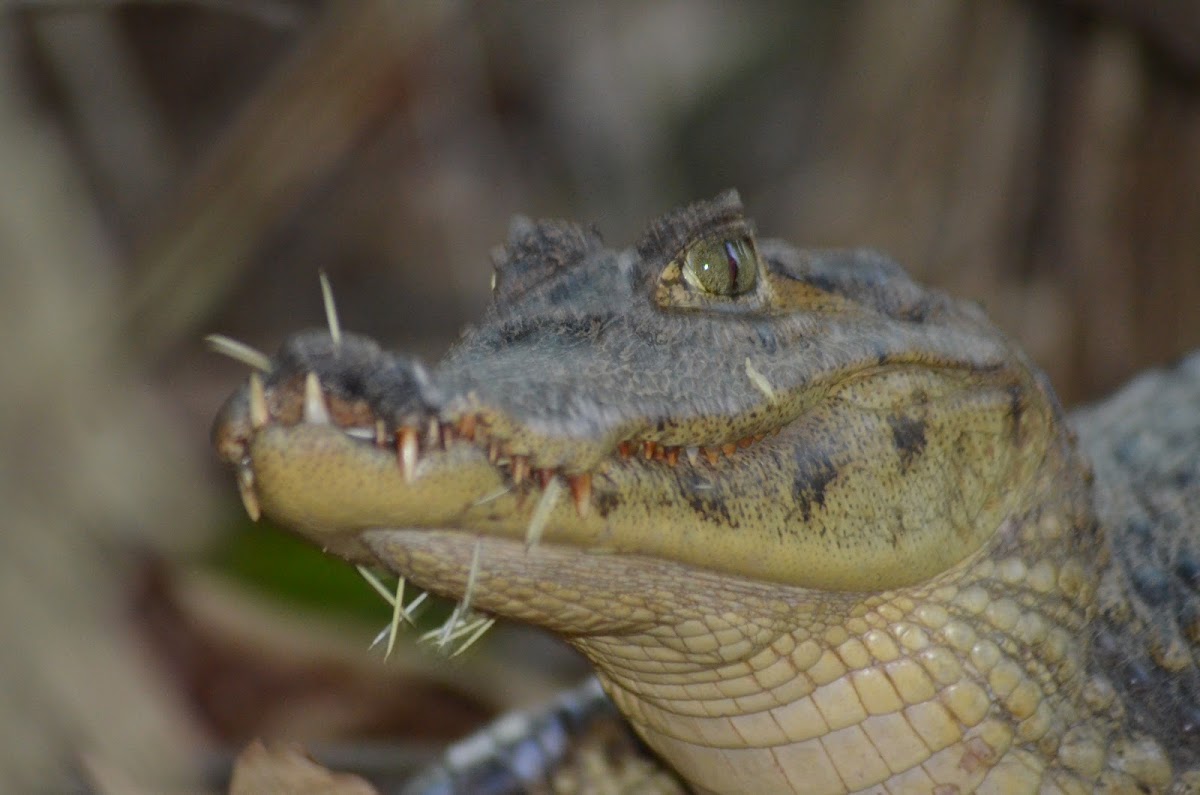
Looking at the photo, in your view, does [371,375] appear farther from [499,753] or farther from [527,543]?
[499,753]

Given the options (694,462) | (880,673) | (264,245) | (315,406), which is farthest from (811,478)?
(264,245)

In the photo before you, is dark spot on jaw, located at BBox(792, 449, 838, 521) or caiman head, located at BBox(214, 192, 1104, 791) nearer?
caiman head, located at BBox(214, 192, 1104, 791)

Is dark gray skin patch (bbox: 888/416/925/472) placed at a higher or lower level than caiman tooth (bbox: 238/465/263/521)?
higher

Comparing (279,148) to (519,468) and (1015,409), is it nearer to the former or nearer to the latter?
(1015,409)

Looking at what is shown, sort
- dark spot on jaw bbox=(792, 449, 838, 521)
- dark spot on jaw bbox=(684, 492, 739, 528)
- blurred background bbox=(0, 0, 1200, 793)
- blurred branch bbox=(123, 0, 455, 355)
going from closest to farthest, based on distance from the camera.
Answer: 1. dark spot on jaw bbox=(684, 492, 739, 528)
2. dark spot on jaw bbox=(792, 449, 838, 521)
3. blurred background bbox=(0, 0, 1200, 793)
4. blurred branch bbox=(123, 0, 455, 355)

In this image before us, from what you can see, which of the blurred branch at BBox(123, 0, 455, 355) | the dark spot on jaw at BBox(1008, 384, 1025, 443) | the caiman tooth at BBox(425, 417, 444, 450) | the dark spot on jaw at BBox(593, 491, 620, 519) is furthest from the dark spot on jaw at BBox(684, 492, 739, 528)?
the blurred branch at BBox(123, 0, 455, 355)

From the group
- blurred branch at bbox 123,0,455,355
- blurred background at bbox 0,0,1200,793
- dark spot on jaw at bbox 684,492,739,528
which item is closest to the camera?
dark spot on jaw at bbox 684,492,739,528

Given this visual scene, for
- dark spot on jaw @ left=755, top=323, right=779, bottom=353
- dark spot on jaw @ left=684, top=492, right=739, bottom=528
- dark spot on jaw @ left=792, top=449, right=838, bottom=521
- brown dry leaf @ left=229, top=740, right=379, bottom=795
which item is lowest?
brown dry leaf @ left=229, top=740, right=379, bottom=795

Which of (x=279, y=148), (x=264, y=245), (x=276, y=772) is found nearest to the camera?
(x=276, y=772)

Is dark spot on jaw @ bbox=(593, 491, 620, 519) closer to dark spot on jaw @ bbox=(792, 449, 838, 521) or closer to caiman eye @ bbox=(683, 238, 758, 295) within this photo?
dark spot on jaw @ bbox=(792, 449, 838, 521)
